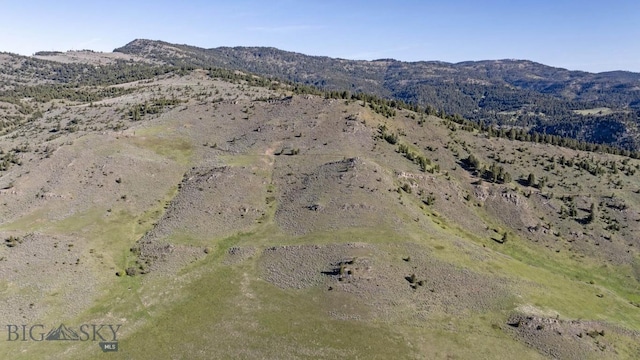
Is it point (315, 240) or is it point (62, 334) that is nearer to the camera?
point (62, 334)

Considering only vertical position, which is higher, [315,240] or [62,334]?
[315,240]

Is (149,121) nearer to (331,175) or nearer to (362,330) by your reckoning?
(331,175)

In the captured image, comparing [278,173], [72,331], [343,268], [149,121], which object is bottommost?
[72,331]

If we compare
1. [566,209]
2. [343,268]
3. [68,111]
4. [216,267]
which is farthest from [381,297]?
[68,111]

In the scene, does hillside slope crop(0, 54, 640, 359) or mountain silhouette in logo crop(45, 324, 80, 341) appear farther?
hillside slope crop(0, 54, 640, 359)

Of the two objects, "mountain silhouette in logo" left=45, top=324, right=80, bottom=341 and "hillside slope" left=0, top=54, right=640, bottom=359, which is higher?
"hillside slope" left=0, top=54, right=640, bottom=359
